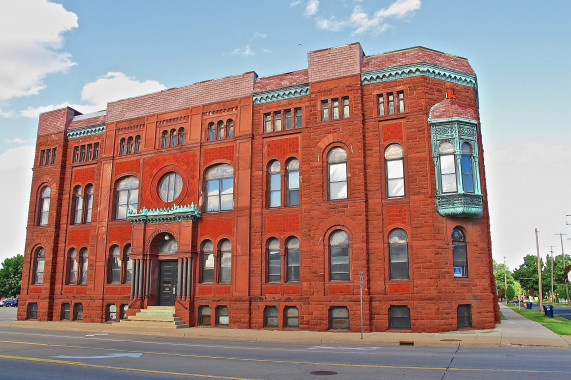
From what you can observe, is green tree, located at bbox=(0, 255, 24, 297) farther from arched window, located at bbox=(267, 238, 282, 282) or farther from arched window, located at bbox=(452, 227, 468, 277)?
arched window, located at bbox=(452, 227, 468, 277)

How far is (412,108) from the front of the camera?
2367 centimetres

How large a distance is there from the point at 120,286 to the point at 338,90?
55.8 feet

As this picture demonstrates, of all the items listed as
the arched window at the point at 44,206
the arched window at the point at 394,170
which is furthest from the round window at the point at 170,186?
the arched window at the point at 394,170

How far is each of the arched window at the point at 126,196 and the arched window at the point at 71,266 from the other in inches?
168

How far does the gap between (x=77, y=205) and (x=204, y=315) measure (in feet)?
41.9

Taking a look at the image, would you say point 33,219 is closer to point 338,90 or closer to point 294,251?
point 294,251

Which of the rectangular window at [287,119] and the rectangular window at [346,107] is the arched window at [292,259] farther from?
the rectangular window at [346,107]

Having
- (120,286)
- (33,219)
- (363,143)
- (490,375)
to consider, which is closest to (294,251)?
(363,143)

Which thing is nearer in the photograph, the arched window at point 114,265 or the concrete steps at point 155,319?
the concrete steps at point 155,319

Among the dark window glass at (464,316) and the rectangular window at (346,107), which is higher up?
the rectangular window at (346,107)

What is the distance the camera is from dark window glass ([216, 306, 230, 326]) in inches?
1018

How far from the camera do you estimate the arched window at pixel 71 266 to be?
3126 centimetres

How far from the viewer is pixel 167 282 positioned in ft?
93.1

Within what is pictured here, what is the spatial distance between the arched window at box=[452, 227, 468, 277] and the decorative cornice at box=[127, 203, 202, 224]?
44.9ft
